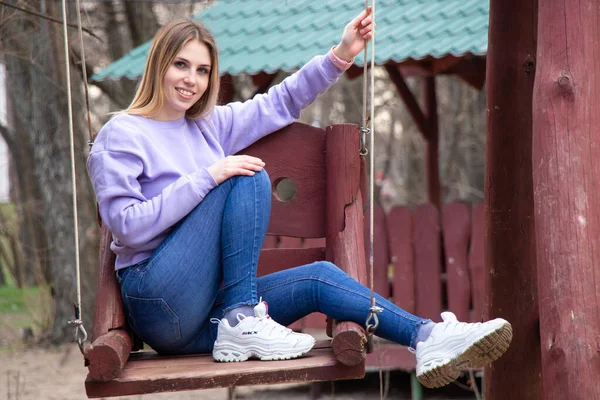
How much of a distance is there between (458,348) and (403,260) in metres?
3.77

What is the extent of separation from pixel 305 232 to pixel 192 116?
0.69 m

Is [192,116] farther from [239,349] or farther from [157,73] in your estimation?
[239,349]

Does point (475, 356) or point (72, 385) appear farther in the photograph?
point (72, 385)

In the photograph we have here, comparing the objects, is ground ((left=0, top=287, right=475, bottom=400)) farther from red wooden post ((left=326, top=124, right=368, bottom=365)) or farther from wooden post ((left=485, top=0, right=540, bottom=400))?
red wooden post ((left=326, top=124, right=368, bottom=365))

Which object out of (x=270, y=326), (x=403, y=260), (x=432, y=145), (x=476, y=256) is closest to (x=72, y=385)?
(x=403, y=260)

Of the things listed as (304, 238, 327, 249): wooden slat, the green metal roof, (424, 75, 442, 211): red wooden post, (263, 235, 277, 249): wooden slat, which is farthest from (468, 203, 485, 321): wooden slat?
(424, 75, 442, 211): red wooden post

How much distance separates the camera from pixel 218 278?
296 centimetres

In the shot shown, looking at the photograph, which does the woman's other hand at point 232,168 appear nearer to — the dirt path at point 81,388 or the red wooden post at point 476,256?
the red wooden post at point 476,256

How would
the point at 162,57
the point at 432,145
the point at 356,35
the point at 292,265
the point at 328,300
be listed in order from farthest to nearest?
the point at 432,145 → the point at 292,265 → the point at 356,35 → the point at 162,57 → the point at 328,300

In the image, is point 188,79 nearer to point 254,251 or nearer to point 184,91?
point 184,91

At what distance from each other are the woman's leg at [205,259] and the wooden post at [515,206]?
136cm

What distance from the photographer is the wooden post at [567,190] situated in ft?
9.69

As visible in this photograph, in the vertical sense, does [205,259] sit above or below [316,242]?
above

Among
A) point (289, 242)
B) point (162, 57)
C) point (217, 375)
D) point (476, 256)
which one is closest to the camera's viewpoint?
point (217, 375)
